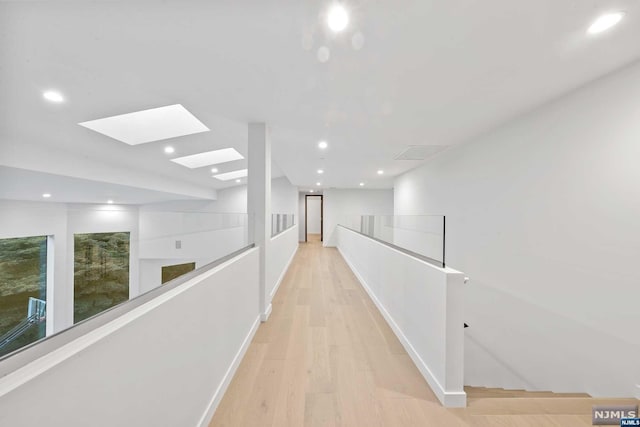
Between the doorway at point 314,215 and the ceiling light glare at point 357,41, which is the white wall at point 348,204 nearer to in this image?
the doorway at point 314,215

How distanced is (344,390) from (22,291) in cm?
197

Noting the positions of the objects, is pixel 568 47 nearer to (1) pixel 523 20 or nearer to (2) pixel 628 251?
(1) pixel 523 20

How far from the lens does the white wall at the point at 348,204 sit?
1028 centimetres

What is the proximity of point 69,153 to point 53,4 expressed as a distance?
111 inches

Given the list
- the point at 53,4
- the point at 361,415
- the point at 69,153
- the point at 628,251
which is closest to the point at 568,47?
the point at 628,251

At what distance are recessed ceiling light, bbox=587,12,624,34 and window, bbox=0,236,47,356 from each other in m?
2.96

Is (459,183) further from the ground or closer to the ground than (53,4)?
closer to the ground

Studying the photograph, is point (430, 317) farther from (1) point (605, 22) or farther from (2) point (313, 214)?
(2) point (313, 214)

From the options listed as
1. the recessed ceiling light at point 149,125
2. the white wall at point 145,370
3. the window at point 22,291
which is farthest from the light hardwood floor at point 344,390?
the recessed ceiling light at point 149,125

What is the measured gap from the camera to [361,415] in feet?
5.61

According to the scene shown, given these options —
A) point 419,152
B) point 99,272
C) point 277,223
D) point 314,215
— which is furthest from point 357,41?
point 314,215

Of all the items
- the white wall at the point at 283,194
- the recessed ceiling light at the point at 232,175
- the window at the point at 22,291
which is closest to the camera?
the window at the point at 22,291

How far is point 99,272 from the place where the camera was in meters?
0.88

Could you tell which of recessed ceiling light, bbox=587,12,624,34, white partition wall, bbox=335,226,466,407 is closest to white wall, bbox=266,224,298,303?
white partition wall, bbox=335,226,466,407
